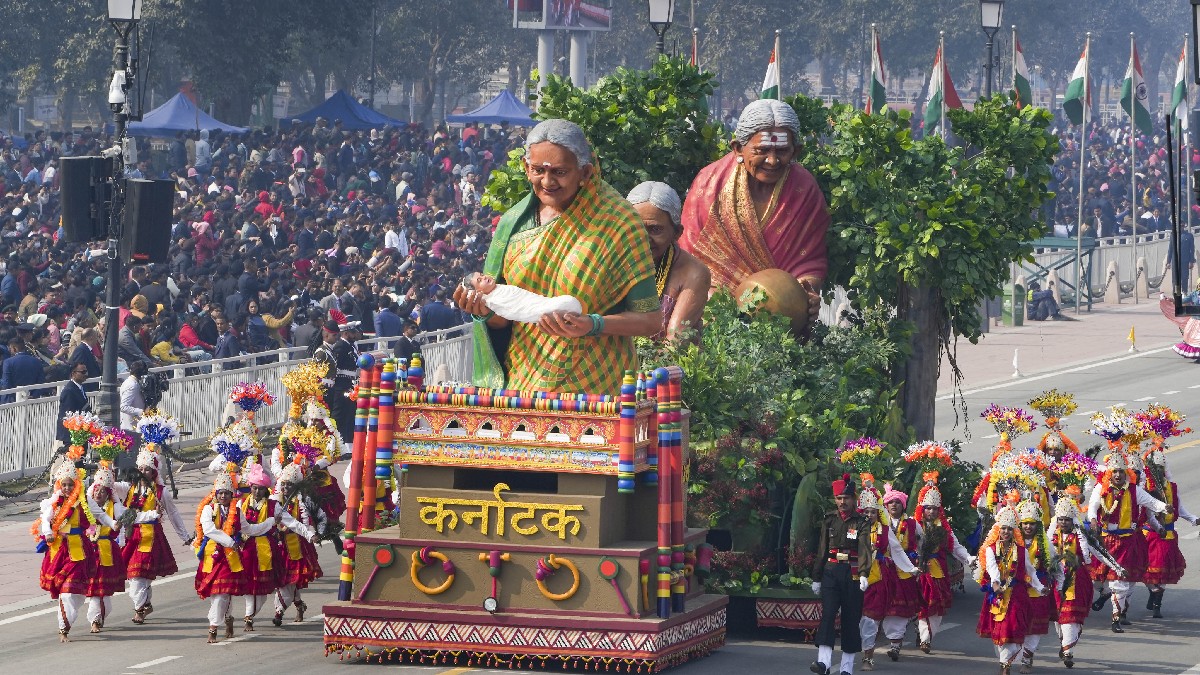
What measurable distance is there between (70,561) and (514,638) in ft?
12.9

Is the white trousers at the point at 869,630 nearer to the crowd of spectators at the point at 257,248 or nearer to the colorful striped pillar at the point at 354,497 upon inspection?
the colorful striped pillar at the point at 354,497

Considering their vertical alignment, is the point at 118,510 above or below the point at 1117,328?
below

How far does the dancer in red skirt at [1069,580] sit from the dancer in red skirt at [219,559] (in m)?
6.29

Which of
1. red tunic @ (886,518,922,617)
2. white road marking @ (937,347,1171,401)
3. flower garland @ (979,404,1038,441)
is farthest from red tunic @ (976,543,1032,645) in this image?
white road marking @ (937,347,1171,401)

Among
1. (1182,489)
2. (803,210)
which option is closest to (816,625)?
(803,210)

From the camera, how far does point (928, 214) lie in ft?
64.5

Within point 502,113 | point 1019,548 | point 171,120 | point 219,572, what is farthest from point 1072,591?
point 502,113

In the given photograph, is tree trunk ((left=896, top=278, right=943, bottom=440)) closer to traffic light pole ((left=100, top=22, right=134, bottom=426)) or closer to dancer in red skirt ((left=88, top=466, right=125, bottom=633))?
dancer in red skirt ((left=88, top=466, right=125, bottom=633))

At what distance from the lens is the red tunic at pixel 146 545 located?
18422 millimetres

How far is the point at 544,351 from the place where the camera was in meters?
16.7

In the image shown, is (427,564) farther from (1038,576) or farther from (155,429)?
(1038,576)

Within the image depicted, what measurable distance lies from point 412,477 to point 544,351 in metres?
1.34

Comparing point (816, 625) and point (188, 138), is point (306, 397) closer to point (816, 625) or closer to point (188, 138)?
point (816, 625)

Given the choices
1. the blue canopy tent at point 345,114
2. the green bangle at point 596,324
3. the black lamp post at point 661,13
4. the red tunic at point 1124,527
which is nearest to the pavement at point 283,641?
the red tunic at point 1124,527
